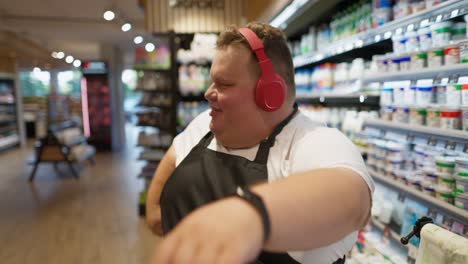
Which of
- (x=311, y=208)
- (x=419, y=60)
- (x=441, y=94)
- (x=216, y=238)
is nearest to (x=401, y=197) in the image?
(x=441, y=94)

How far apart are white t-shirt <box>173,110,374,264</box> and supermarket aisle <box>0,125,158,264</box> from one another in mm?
3073

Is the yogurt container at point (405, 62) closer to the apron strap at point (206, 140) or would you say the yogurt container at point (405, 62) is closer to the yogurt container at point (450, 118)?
the yogurt container at point (450, 118)

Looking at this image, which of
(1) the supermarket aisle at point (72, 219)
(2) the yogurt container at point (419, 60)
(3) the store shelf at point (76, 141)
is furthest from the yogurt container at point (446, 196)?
(3) the store shelf at point (76, 141)

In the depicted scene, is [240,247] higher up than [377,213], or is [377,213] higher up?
[240,247]

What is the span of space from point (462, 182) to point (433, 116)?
368mm

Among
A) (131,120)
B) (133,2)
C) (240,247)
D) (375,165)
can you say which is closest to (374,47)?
(375,165)

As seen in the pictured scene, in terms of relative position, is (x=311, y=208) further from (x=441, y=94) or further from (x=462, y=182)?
(x=441, y=94)

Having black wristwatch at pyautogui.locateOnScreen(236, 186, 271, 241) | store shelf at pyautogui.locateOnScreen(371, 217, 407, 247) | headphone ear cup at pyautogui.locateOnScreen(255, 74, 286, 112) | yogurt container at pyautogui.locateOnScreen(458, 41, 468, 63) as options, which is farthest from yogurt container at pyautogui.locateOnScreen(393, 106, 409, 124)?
black wristwatch at pyautogui.locateOnScreen(236, 186, 271, 241)

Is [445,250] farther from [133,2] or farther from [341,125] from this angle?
[133,2]

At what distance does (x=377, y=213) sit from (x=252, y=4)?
315 centimetres

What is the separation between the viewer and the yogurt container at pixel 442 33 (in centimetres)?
172

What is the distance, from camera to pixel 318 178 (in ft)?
1.85

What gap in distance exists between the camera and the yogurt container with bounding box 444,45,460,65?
160cm

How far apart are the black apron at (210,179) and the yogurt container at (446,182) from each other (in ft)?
3.60
